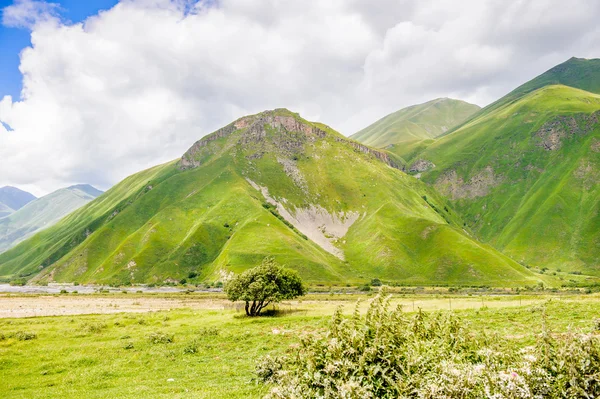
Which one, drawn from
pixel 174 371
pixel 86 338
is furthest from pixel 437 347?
pixel 86 338

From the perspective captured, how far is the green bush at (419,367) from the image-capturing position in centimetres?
1204

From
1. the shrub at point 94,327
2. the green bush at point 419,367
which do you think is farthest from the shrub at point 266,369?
the shrub at point 94,327

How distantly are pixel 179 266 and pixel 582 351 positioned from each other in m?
204

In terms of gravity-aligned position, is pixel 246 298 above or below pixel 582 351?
below

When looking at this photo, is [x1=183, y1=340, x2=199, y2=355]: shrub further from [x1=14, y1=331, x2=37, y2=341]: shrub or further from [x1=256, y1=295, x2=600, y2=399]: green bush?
[x1=256, y1=295, x2=600, y2=399]: green bush

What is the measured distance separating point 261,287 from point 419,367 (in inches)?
2268

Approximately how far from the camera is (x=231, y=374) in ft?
97.8

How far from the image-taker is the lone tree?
2692 inches

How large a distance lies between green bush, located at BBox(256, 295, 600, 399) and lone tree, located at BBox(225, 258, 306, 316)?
54.1 metres

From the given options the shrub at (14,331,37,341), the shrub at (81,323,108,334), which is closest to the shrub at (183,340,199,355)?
the shrub at (81,323,108,334)

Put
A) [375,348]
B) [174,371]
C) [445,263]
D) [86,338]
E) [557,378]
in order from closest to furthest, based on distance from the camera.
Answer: [557,378]
[375,348]
[174,371]
[86,338]
[445,263]

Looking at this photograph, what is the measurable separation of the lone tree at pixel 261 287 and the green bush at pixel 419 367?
54.1 m

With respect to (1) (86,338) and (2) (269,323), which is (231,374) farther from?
(1) (86,338)

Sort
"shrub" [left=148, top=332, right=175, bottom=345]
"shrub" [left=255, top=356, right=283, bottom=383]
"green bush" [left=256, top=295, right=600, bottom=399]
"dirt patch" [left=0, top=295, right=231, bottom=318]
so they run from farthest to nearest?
"dirt patch" [left=0, top=295, right=231, bottom=318] → "shrub" [left=148, top=332, right=175, bottom=345] → "shrub" [left=255, top=356, right=283, bottom=383] → "green bush" [left=256, top=295, right=600, bottom=399]
